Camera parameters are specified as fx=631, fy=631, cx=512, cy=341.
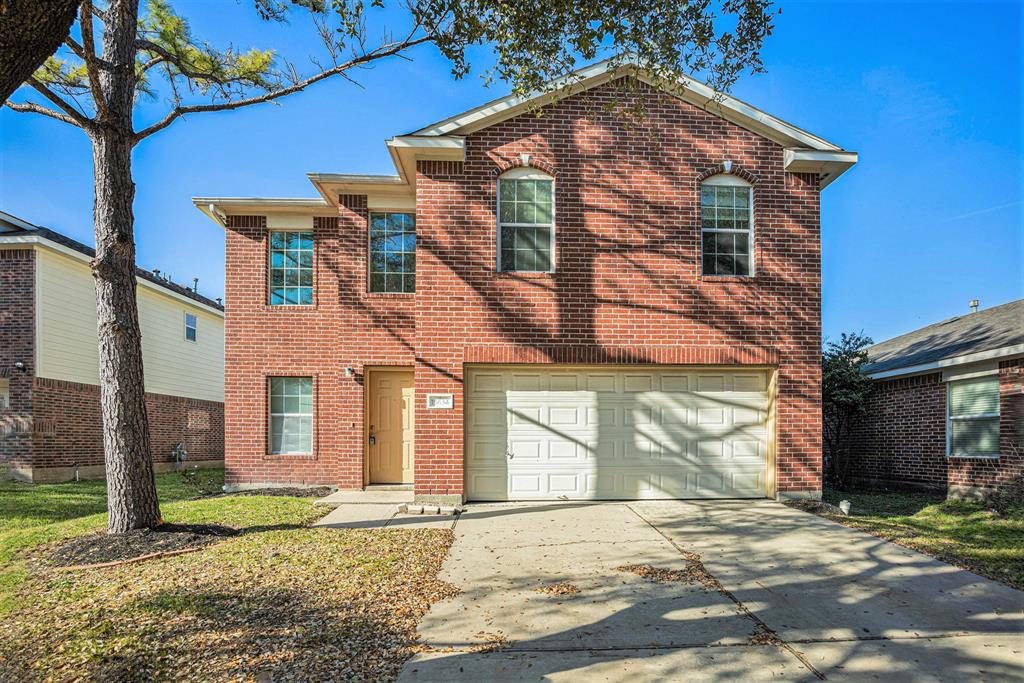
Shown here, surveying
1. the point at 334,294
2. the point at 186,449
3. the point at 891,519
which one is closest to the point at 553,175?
the point at 334,294

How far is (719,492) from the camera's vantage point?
10859 millimetres

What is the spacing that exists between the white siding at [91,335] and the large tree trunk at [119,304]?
29.3 ft

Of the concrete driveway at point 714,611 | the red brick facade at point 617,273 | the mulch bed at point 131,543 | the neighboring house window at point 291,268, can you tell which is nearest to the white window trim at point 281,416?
the neighboring house window at point 291,268

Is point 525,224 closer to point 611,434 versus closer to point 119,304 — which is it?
point 611,434

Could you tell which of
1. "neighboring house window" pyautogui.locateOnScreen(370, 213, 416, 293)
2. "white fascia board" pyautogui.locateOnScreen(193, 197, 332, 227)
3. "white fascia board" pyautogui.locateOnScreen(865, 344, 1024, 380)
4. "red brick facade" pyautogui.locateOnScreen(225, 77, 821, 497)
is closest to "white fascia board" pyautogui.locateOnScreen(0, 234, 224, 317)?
"white fascia board" pyautogui.locateOnScreen(193, 197, 332, 227)

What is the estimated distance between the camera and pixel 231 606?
5.78 metres

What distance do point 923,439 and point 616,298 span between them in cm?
800

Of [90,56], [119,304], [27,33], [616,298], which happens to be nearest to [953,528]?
[616,298]

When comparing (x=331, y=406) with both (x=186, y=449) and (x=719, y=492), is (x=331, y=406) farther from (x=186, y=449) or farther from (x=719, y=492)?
(x=186, y=449)

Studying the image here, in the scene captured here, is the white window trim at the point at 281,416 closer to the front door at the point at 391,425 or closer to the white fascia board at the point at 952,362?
the front door at the point at 391,425

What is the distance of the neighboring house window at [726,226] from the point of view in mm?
10875

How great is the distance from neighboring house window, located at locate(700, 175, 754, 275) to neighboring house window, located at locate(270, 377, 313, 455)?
325 inches

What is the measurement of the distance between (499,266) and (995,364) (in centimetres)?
940

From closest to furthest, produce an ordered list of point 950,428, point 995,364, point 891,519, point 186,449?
1. point 891,519
2. point 995,364
3. point 950,428
4. point 186,449
